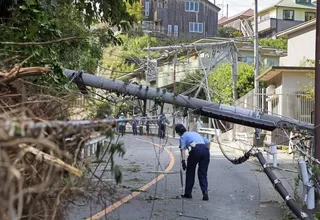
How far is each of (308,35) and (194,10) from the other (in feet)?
120

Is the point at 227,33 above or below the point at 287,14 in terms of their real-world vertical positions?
below

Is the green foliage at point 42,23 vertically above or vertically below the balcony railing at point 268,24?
below

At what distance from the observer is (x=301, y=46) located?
33812mm

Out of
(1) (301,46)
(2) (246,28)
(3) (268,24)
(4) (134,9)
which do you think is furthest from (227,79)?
(2) (246,28)

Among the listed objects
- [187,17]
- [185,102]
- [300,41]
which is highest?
[187,17]

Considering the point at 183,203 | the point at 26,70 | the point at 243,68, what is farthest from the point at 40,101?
the point at 243,68

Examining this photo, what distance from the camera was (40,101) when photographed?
4.17 metres

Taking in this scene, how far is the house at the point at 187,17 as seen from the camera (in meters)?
64.5

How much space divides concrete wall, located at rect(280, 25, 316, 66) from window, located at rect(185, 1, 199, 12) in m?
32.9

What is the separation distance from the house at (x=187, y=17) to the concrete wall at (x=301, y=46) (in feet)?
97.8

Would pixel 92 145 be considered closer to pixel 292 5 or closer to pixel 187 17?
pixel 292 5

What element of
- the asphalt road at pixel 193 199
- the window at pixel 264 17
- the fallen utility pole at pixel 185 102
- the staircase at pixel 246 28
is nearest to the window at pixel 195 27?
the staircase at pixel 246 28

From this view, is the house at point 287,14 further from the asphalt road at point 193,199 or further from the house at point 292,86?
the asphalt road at point 193,199

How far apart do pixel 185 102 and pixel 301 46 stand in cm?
2364
